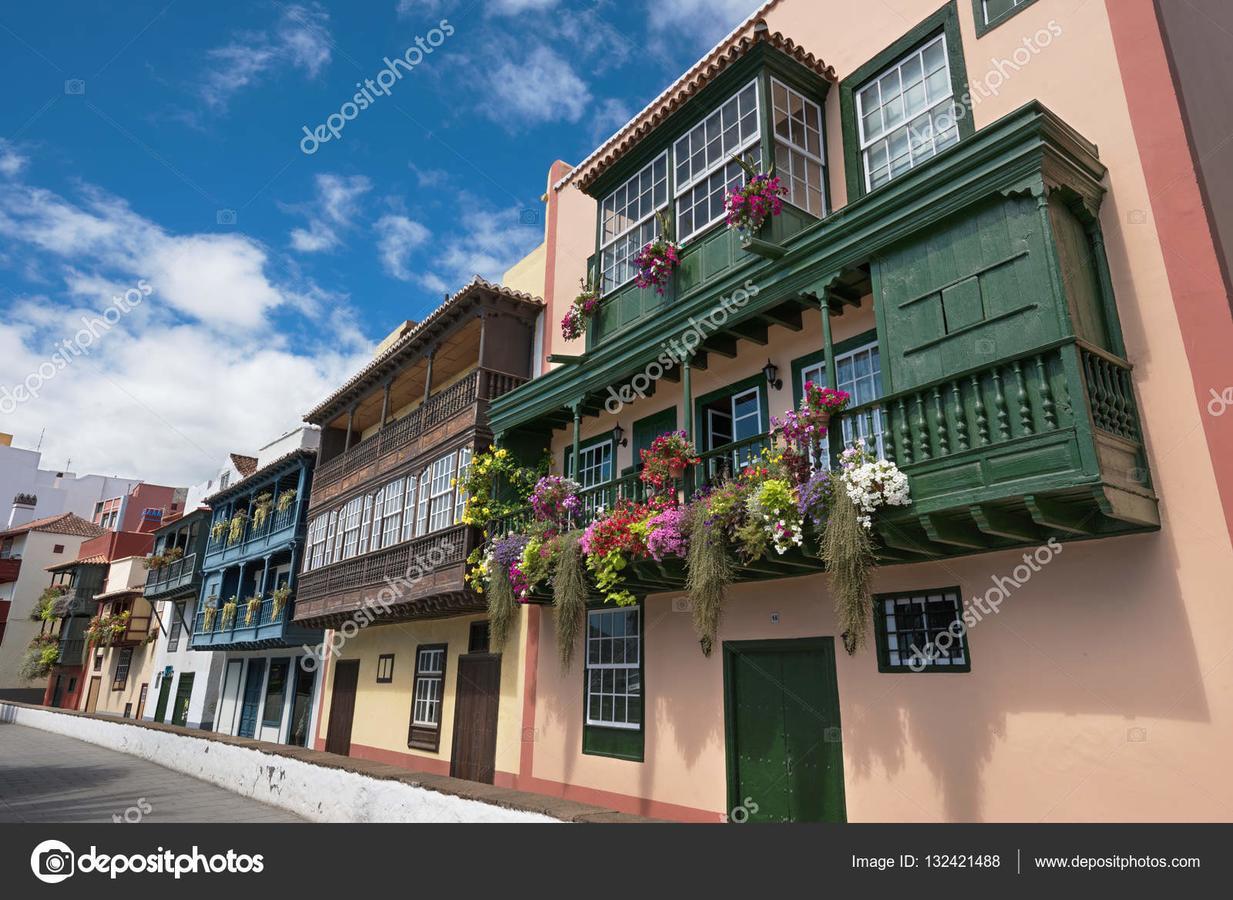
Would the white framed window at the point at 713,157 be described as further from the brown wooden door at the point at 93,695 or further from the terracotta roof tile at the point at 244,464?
the brown wooden door at the point at 93,695

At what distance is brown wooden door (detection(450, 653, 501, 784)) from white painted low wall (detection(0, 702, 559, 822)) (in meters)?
3.58

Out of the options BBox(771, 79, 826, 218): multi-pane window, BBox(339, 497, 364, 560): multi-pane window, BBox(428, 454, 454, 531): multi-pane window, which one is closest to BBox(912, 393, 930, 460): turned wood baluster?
BBox(771, 79, 826, 218): multi-pane window

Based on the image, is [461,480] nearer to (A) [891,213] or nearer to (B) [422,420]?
(B) [422,420]

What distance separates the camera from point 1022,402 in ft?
21.6

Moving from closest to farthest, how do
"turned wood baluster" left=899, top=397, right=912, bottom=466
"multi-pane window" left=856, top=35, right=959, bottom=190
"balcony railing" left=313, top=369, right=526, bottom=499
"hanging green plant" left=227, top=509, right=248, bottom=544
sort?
"turned wood baluster" left=899, top=397, right=912, bottom=466
"multi-pane window" left=856, top=35, right=959, bottom=190
"balcony railing" left=313, top=369, right=526, bottom=499
"hanging green plant" left=227, top=509, right=248, bottom=544

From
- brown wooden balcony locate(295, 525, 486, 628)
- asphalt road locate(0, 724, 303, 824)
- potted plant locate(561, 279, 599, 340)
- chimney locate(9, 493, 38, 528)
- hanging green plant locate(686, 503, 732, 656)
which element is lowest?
asphalt road locate(0, 724, 303, 824)

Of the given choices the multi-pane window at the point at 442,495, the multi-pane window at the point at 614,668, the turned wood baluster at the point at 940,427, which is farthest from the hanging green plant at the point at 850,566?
the multi-pane window at the point at 442,495

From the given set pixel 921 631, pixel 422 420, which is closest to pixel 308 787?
pixel 422 420

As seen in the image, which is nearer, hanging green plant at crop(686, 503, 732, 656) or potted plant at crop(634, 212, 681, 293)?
hanging green plant at crop(686, 503, 732, 656)

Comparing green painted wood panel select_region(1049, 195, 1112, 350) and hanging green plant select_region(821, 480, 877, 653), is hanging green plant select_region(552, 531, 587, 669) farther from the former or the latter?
green painted wood panel select_region(1049, 195, 1112, 350)

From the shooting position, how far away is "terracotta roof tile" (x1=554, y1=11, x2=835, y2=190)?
10.3 metres

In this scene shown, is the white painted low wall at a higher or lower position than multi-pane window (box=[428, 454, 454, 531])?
lower
